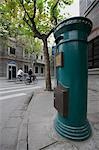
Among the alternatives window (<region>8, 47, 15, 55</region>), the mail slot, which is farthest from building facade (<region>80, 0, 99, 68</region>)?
window (<region>8, 47, 15, 55</region>)

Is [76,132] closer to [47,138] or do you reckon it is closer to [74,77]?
[47,138]

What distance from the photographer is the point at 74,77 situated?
374cm

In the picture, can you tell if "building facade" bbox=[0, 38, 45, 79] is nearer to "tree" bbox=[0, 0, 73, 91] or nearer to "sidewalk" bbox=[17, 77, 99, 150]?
"tree" bbox=[0, 0, 73, 91]

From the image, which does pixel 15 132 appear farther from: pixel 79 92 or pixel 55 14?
pixel 55 14

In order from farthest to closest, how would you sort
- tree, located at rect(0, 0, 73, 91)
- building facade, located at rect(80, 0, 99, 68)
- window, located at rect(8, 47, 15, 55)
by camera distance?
window, located at rect(8, 47, 15, 55)
tree, located at rect(0, 0, 73, 91)
building facade, located at rect(80, 0, 99, 68)

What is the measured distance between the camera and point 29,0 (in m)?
11.5

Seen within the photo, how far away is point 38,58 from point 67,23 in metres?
47.0

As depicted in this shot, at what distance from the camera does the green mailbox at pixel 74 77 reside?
370 centimetres

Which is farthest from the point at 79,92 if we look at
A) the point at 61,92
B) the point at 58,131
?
the point at 58,131

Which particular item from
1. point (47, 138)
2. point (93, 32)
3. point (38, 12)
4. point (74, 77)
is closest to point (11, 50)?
point (38, 12)

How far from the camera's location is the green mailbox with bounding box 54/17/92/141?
12.1 ft

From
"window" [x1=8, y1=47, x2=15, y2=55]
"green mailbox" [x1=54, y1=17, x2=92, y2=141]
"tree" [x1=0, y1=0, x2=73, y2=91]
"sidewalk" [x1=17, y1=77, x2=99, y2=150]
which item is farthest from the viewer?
"window" [x1=8, y1=47, x2=15, y2=55]

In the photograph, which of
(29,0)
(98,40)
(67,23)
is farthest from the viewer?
(29,0)

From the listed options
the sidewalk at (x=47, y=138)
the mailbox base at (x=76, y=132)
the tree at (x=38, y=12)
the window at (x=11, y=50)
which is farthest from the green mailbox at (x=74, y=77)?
the window at (x=11, y=50)
